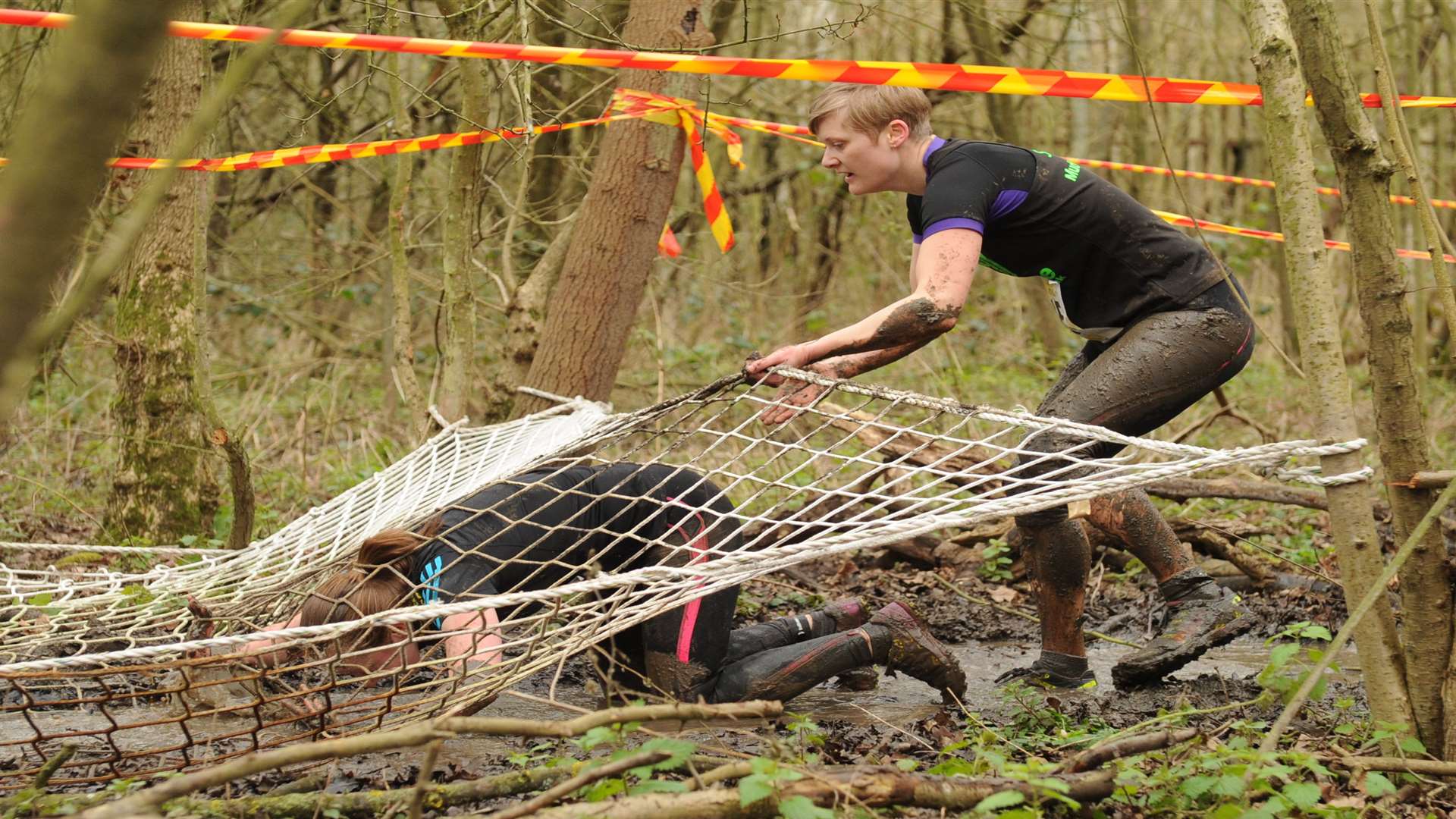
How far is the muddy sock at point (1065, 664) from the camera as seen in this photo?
3.01 m

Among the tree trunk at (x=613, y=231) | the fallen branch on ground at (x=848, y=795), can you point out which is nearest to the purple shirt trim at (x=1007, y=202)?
the fallen branch on ground at (x=848, y=795)

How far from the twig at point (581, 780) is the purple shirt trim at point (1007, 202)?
1.59 m

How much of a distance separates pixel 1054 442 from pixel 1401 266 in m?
0.76

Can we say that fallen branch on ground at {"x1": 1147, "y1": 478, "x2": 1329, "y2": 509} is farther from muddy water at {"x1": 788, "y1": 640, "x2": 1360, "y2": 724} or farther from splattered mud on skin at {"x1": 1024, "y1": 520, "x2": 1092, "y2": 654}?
splattered mud on skin at {"x1": 1024, "y1": 520, "x2": 1092, "y2": 654}

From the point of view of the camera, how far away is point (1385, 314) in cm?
229

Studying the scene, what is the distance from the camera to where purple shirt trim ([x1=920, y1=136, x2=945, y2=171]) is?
2809mm

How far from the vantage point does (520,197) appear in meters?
4.73

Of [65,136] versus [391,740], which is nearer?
[65,136]

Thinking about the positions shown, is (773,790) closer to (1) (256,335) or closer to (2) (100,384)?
(2) (100,384)

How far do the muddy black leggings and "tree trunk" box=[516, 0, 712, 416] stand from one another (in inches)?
72.2

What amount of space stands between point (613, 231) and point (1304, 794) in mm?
2957

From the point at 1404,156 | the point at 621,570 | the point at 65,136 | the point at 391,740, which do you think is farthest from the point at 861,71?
the point at 65,136

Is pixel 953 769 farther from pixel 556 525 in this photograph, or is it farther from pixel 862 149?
pixel 862 149

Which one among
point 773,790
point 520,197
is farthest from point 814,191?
point 773,790
